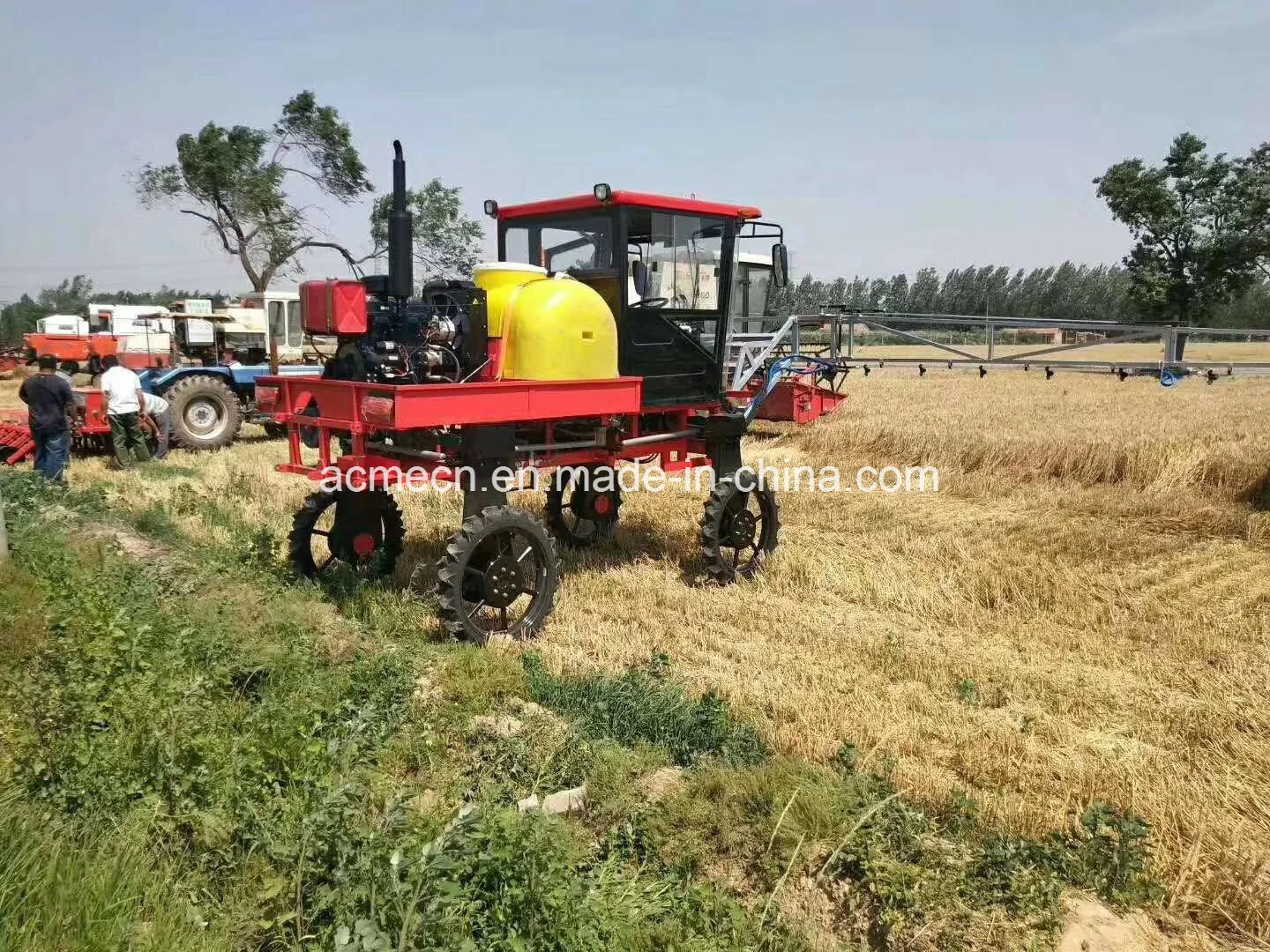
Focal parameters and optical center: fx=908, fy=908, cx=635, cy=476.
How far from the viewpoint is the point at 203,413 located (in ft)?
43.4

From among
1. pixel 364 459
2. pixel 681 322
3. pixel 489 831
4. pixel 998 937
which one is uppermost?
pixel 681 322

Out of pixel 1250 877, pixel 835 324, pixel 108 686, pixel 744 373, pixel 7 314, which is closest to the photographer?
pixel 1250 877

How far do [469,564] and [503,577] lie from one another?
0.25m

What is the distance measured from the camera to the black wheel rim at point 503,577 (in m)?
5.43

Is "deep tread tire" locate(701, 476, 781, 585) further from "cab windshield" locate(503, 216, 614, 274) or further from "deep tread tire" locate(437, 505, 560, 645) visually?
"cab windshield" locate(503, 216, 614, 274)

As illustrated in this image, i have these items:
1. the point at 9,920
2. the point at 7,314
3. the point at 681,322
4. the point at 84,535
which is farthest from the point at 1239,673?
the point at 7,314

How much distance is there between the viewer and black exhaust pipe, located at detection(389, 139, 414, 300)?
210 inches

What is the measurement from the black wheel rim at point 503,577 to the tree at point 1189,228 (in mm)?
34643

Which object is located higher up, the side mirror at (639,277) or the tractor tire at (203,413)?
the side mirror at (639,277)

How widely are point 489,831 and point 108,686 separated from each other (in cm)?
198

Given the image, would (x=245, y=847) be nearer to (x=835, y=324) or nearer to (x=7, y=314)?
(x=835, y=324)

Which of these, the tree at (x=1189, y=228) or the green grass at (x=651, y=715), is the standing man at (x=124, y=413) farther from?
the tree at (x=1189, y=228)

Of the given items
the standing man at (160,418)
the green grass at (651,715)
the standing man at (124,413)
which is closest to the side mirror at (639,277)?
the green grass at (651,715)

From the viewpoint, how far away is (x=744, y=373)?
12.5 meters
